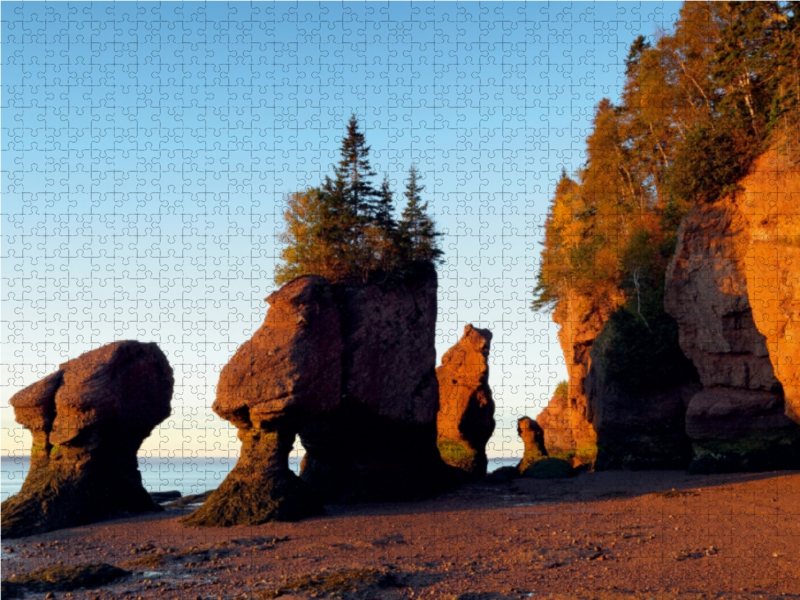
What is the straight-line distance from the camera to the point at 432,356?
3170cm

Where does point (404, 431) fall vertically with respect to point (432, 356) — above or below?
below

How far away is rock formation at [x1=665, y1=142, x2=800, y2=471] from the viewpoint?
1120 inches

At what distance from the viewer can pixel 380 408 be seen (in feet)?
92.8

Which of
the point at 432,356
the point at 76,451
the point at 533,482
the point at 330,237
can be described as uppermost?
the point at 330,237

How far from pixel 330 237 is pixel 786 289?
672 inches

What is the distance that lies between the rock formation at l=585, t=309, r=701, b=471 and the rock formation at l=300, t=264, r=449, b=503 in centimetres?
1379

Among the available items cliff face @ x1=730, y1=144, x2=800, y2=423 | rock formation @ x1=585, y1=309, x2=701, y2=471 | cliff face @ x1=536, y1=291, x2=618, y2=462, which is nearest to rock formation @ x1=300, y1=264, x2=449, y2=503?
cliff face @ x1=730, y1=144, x2=800, y2=423

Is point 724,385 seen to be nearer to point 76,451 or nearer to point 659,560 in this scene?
point 659,560

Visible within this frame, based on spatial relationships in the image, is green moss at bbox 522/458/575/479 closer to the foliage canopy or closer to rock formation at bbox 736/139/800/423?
the foliage canopy

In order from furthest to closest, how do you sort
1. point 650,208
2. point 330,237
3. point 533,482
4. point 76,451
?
point 650,208 < point 533,482 < point 330,237 < point 76,451

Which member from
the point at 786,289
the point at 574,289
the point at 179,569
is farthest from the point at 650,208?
the point at 179,569

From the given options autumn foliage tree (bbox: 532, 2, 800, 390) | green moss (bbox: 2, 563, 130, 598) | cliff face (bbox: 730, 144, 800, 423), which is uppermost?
autumn foliage tree (bbox: 532, 2, 800, 390)

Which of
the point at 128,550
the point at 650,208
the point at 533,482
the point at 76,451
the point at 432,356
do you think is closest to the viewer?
the point at 128,550

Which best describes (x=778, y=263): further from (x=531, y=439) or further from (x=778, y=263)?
(x=531, y=439)
